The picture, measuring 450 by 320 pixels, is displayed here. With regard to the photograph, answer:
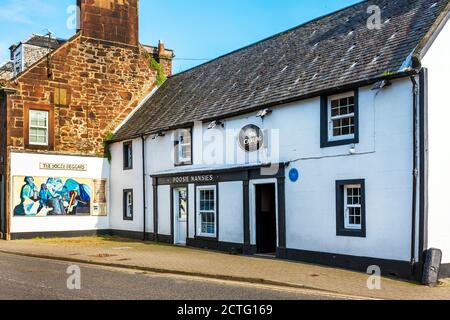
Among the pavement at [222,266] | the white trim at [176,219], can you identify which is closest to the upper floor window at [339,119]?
the pavement at [222,266]

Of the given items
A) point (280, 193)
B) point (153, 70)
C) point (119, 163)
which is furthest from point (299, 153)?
point (153, 70)

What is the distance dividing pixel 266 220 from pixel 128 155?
34.3 ft

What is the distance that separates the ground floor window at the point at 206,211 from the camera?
64.8 feet

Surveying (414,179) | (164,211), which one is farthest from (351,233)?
(164,211)

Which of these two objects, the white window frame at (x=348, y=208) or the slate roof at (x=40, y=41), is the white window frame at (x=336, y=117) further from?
the slate roof at (x=40, y=41)

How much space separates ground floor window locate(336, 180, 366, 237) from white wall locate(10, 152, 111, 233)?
49.7ft

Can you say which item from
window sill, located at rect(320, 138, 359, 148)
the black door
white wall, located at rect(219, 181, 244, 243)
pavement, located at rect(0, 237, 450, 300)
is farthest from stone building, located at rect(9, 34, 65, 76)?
window sill, located at rect(320, 138, 359, 148)

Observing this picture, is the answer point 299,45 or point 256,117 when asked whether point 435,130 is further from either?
point 299,45

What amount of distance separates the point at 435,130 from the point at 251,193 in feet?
21.6

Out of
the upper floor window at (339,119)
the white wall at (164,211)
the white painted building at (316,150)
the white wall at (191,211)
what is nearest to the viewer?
the white painted building at (316,150)

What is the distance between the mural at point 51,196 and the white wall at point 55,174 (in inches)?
8.9

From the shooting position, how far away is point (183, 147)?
22094mm

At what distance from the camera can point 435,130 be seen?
13281mm

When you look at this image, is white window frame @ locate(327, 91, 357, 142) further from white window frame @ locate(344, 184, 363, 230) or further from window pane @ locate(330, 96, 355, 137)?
white window frame @ locate(344, 184, 363, 230)
